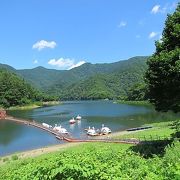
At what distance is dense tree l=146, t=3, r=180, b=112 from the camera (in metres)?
29.8

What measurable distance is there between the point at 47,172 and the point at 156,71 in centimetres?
2352

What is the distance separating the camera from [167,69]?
100 ft

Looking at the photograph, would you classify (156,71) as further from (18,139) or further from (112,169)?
(18,139)

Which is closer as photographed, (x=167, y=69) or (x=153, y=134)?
(x=167, y=69)

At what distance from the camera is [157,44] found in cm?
3353

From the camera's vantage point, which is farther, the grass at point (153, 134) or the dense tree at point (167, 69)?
the grass at point (153, 134)

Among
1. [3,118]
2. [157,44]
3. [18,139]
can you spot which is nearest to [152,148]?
[157,44]

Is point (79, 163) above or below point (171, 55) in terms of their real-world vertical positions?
below

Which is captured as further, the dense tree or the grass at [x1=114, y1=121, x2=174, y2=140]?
the grass at [x1=114, y1=121, x2=174, y2=140]

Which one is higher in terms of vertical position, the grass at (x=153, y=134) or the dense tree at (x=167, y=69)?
the dense tree at (x=167, y=69)

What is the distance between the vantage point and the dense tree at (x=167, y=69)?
29.8m

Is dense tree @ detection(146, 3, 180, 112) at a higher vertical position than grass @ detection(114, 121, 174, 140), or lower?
higher

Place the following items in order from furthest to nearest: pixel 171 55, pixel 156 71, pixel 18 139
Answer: pixel 18 139 < pixel 156 71 < pixel 171 55

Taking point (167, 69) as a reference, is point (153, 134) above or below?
below
